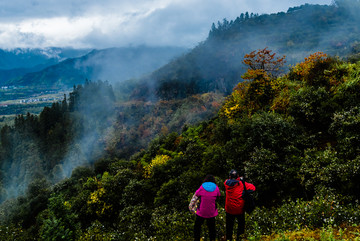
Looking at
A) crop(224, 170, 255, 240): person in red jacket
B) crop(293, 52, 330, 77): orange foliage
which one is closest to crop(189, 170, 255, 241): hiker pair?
crop(224, 170, 255, 240): person in red jacket

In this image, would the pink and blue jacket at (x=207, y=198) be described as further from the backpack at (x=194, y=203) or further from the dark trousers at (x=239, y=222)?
the dark trousers at (x=239, y=222)

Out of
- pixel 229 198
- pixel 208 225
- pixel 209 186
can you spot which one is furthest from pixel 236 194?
pixel 208 225

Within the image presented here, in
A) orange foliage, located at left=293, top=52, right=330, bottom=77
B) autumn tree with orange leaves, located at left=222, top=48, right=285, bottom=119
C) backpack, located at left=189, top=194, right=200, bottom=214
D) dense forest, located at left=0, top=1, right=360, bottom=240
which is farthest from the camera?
autumn tree with orange leaves, located at left=222, top=48, right=285, bottom=119

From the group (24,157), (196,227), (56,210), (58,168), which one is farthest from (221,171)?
(24,157)

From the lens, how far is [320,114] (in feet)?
43.1

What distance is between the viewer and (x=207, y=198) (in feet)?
20.1

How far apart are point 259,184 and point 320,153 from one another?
318 cm

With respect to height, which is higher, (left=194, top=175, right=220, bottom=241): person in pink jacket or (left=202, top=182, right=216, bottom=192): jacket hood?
(left=202, top=182, right=216, bottom=192): jacket hood

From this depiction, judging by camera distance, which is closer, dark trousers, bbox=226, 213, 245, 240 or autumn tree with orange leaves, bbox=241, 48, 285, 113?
dark trousers, bbox=226, 213, 245, 240

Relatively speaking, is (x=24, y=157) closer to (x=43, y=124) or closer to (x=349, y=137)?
(x=43, y=124)

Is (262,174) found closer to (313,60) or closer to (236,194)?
(236,194)

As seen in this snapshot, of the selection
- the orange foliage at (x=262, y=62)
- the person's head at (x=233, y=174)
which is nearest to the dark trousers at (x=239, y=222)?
the person's head at (x=233, y=174)

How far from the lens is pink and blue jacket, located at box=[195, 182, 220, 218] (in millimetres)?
6109

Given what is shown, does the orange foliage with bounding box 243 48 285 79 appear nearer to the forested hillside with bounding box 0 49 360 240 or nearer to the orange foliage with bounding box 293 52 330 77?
the forested hillside with bounding box 0 49 360 240
